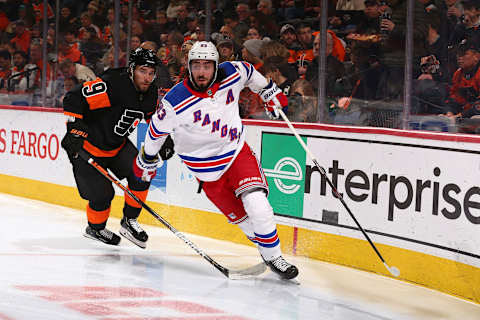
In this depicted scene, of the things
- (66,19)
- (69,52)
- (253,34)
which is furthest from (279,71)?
(66,19)

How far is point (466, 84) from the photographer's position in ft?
14.6

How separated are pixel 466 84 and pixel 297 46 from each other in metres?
1.42

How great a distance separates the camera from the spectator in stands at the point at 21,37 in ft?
25.6

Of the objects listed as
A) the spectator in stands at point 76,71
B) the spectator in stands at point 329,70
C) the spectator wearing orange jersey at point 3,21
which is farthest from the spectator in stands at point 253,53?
the spectator wearing orange jersey at point 3,21

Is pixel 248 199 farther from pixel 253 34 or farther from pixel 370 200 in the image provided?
pixel 253 34

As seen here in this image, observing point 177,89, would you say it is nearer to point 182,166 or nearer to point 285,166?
point 285,166

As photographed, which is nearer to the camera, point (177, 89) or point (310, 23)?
point (177, 89)

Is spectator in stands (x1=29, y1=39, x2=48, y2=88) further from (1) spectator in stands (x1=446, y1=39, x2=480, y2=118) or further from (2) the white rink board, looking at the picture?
(1) spectator in stands (x1=446, y1=39, x2=480, y2=118)

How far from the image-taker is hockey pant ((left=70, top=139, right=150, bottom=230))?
5.21m

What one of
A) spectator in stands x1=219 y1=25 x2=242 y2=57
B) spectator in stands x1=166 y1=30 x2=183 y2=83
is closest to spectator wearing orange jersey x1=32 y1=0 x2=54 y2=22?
spectator in stands x1=166 y1=30 x2=183 y2=83

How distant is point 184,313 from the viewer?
360 centimetres

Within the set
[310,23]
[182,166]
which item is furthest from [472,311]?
[182,166]

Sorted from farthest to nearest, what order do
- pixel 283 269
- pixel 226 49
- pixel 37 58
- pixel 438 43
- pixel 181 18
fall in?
pixel 37 58 → pixel 181 18 → pixel 226 49 → pixel 438 43 → pixel 283 269

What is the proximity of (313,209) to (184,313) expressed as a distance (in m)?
1.64
